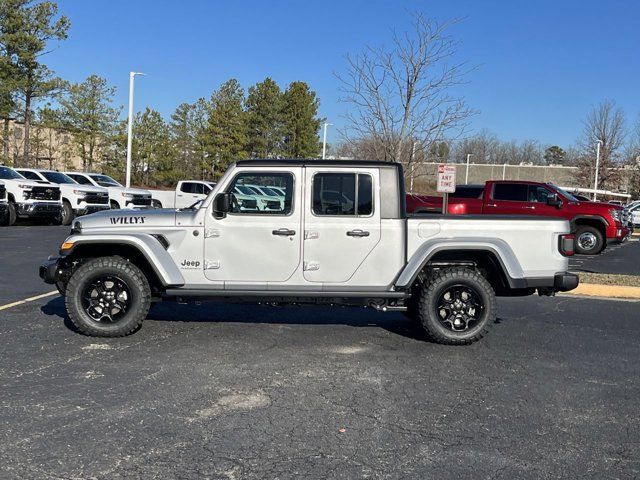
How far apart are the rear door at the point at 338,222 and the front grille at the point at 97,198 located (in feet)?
54.3

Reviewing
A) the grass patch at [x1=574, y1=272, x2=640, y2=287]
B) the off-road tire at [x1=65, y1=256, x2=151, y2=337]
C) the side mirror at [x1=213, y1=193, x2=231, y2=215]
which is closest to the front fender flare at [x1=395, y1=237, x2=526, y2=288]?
the side mirror at [x1=213, y1=193, x2=231, y2=215]

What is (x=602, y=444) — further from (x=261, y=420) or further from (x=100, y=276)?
(x=100, y=276)

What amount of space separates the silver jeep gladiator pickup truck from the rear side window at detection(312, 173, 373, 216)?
1cm

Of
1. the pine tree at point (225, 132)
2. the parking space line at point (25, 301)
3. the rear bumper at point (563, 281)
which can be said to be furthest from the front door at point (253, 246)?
the pine tree at point (225, 132)

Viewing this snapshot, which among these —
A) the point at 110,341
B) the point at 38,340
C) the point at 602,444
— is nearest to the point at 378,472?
the point at 602,444

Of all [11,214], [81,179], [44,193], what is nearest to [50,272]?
[11,214]

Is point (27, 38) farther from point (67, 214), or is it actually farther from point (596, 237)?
point (596, 237)

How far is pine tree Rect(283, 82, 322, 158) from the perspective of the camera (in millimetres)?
44062

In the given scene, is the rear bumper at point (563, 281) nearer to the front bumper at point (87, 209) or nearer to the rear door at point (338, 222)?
the rear door at point (338, 222)

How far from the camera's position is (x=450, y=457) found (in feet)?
12.6

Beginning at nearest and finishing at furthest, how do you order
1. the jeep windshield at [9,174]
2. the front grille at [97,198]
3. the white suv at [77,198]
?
the jeep windshield at [9,174] → the white suv at [77,198] → the front grille at [97,198]

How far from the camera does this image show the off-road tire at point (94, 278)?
6.33m

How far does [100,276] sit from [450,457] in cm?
409

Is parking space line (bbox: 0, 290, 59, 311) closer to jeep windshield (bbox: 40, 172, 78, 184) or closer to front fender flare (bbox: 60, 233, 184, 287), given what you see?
front fender flare (bbox: 60, 233, 184, 287)
